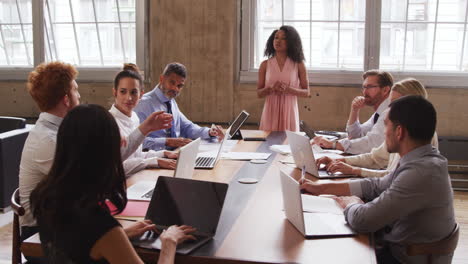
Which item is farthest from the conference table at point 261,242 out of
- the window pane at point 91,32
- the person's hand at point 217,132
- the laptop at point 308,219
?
the window pane at point 91,32

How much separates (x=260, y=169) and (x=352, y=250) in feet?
4.44

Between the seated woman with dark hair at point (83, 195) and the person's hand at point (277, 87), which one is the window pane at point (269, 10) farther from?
the seated woman with dark hair at point (83, 195)

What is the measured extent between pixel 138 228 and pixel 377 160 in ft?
6.05

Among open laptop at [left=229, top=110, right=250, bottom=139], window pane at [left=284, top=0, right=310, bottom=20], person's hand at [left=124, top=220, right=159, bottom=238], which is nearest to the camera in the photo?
person's hand at [left=124, top=220, right=159, bottom=238]

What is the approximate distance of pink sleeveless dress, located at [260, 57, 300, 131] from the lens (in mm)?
5320

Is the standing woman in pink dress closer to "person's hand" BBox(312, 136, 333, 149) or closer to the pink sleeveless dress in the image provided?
the pink sleeveless dress

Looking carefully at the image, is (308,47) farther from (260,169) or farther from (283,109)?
(260,169)

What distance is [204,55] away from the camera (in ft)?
20.3

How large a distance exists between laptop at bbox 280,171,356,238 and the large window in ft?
12.8

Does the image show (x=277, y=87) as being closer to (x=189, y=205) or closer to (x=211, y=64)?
(x=211, y=64)

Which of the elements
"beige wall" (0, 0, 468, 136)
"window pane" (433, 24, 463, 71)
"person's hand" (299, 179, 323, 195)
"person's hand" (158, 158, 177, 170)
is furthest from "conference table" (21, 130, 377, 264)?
"window pane" (433, 24, 463, 71)

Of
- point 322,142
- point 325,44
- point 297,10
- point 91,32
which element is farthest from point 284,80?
point 91,32

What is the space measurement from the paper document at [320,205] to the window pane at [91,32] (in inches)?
175

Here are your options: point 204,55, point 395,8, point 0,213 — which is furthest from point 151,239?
point 395,8
